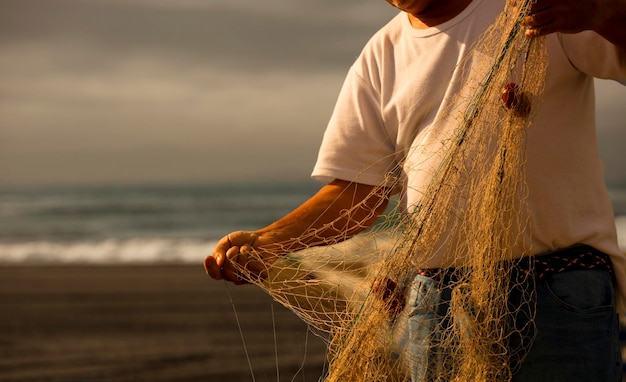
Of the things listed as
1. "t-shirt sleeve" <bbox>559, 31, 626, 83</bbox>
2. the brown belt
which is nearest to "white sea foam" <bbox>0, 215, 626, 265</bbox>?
the brown belt

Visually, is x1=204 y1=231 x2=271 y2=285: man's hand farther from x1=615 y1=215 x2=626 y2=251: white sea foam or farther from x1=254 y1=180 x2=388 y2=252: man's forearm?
x1=615 y1=215 x2=626 y2=251: white sea foam

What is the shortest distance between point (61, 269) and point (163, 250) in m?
4.16

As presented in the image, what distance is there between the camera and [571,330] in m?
1.86

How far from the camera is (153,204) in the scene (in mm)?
30281

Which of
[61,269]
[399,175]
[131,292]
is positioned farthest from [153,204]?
[399,175]

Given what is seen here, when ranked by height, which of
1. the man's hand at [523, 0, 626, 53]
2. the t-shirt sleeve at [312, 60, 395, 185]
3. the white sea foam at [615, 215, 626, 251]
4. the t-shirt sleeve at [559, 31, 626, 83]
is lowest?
the white sea foam at [615, 215, 626, 251]

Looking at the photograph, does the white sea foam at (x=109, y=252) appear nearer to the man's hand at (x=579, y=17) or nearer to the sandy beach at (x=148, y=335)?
the sandy beach at (x=148, y=335)

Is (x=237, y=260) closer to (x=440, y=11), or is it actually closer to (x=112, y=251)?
(x=440, y=11)

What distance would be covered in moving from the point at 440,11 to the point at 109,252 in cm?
1948

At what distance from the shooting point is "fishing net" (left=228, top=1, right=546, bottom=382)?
1.87 m

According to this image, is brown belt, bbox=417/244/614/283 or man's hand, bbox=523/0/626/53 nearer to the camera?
man's hand, bbox=523/0/626/53

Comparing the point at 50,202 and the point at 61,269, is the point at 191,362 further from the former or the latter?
the point at 50,202

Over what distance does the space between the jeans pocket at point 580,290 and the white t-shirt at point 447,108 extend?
3.0 inches

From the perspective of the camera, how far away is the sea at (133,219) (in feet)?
66.7
